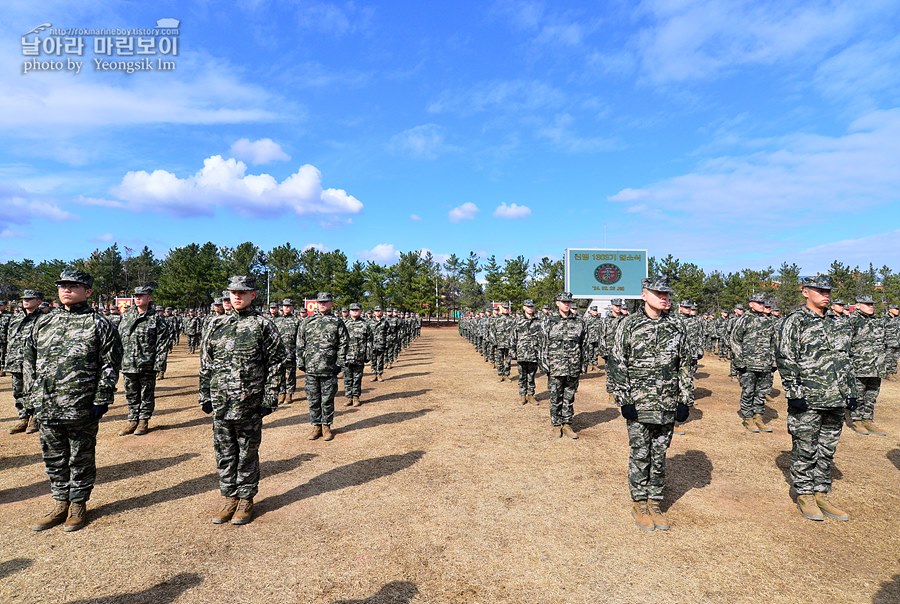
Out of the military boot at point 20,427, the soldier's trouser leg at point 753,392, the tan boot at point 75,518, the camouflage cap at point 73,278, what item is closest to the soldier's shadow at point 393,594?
the tan boot at point 75,518

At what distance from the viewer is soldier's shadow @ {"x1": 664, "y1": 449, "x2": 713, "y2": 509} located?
5750mm

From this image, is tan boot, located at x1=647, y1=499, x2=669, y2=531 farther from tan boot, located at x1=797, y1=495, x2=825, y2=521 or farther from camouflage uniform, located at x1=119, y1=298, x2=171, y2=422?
camouflage uniform, located at x1=119, y1=298, x2=171, y2=422

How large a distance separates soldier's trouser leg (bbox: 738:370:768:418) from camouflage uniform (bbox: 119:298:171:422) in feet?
39.7

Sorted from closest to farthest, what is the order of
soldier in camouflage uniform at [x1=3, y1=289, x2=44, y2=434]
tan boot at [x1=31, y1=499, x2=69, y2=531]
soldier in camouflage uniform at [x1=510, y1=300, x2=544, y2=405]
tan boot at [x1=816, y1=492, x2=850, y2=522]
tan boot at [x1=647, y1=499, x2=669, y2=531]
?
tan boot at [x1=31, y1=499, x2=69, y2=531], tan boot at [x1=647, y1=499, x2=669, y2=531], tan boot at [x1=816, y1=492, x2=850, y2=522], soldier in camouflage uniform at [x1=3, y1=289, x2=44, y2=434], soldier in camouflage uniform at [x1=510, y1=300, x2=544, y2=405]

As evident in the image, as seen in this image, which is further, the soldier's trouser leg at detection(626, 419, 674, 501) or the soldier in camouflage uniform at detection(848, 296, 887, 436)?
the soldier in camouflage uniform at detection(848, 296, 887, 436)

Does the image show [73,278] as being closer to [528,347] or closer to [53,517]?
[53,517]

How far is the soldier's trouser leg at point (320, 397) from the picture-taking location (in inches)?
323

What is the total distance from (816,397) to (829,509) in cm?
133

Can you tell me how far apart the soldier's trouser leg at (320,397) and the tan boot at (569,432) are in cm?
454

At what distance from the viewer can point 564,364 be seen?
820cm

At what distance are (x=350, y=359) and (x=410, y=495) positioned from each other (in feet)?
19.0

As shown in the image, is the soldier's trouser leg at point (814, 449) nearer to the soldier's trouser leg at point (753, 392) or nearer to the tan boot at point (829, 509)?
the tan boot at point (829, 509)

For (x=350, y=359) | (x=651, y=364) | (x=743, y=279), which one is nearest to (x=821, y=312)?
(x=651, y=364)

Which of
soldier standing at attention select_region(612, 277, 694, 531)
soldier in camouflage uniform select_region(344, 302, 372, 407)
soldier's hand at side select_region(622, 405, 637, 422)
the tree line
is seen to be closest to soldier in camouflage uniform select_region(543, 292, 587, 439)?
soldier standing at attention select_region(612, 277, 694, 531)
